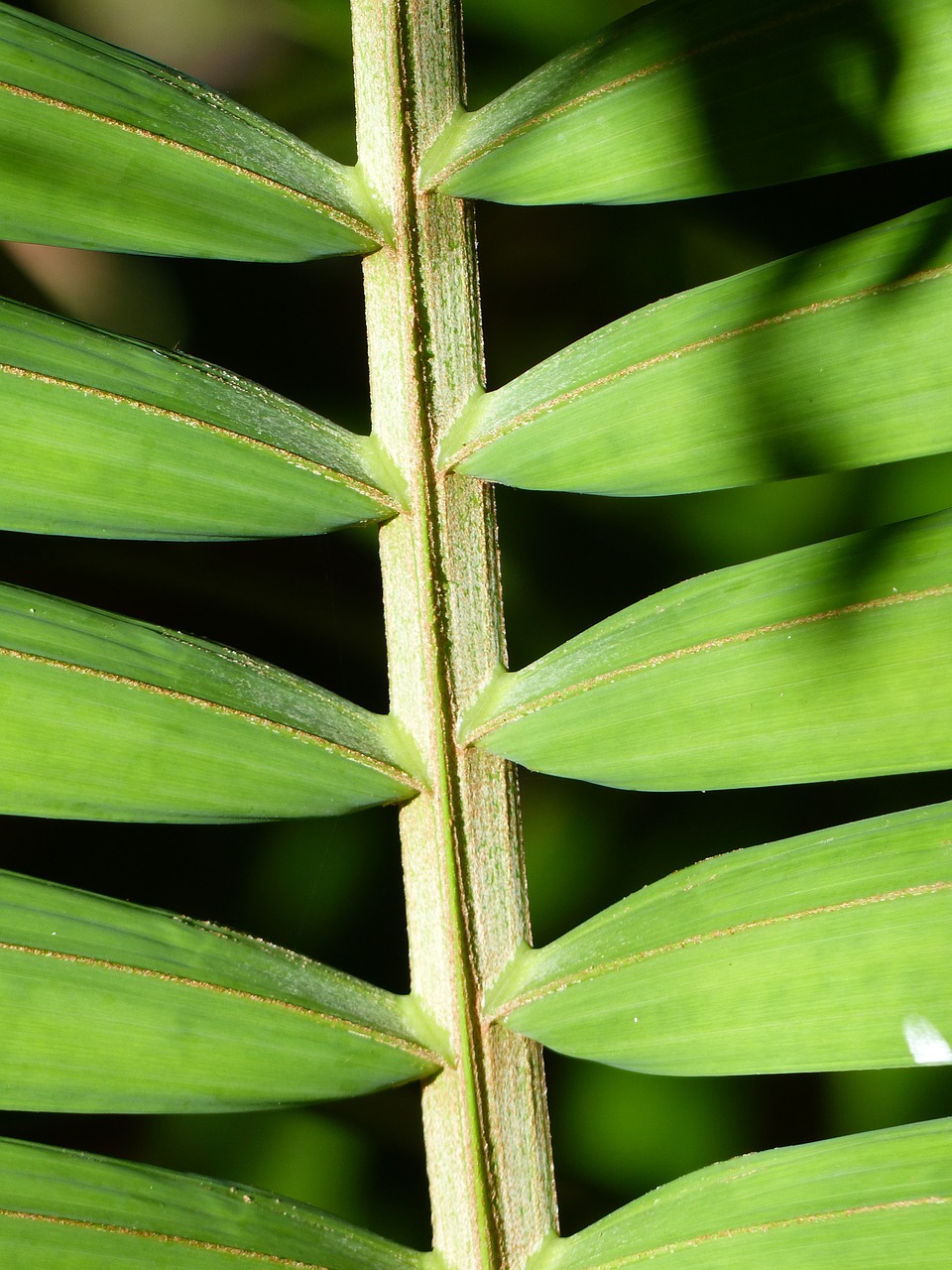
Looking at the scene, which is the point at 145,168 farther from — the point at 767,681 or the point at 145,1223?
the point at 145,1223

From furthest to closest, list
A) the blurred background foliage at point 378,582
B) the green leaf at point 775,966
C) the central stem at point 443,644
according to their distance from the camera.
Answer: the blurred background foliage at point 378,582, the central stem at point 443,644, the green leaf at point 775,966

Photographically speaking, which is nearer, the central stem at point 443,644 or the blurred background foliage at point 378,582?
the central stem at point 443,644

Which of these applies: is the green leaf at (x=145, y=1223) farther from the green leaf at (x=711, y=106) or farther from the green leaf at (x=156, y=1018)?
the green leaf at (x=711, y=106)

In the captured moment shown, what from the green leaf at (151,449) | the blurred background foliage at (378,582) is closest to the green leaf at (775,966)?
the green leaf at (151,449)

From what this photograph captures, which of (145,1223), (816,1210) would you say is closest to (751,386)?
(816,1210)

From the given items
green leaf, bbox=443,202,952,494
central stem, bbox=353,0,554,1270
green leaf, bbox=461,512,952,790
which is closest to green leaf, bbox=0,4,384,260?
central stem, bbox=353,0,554,1270

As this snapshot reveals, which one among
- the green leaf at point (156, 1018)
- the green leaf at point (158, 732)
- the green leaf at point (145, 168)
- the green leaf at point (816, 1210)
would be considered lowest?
the green leaf at point (816, 1210)

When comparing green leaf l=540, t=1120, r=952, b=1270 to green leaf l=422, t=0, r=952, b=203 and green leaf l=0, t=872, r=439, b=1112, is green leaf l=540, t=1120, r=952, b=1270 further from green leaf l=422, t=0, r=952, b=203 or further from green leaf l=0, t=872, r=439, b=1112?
green leaf l=422, t=0, r=952, b=203
